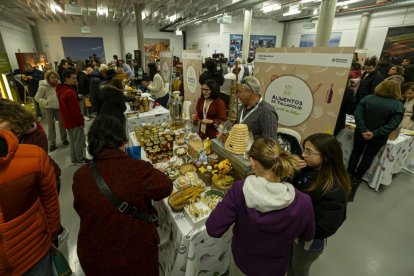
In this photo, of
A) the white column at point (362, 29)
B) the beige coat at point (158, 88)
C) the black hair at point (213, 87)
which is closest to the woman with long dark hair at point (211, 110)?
the black hair at point (213, 87)

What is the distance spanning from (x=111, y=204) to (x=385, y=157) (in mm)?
3786

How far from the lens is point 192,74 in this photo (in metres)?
4.64

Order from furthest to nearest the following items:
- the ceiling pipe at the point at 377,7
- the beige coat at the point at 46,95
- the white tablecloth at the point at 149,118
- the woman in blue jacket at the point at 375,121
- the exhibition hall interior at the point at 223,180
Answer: the ceiling pipe at the point at 377,7 → the beige coat at the point at 46,95 → the white tablecloth at the point at 149,118 → the woman in blue jacket at the point at 375,121 → the exhibition hall interior at the point at 223,180

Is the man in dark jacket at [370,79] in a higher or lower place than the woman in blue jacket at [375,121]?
higher

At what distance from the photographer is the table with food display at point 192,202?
4.96ft

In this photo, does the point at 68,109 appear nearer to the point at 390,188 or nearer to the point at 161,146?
the point at 161,146

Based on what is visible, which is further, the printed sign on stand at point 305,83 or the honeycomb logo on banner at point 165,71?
the honeycomb logo on banner at point 165,71

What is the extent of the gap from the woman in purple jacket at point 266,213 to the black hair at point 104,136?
696 millimetres

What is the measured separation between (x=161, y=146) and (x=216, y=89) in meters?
1.19

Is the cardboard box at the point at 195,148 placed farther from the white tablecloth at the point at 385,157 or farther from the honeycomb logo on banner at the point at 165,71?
the honeycomb logo on banner at the point at 165,71

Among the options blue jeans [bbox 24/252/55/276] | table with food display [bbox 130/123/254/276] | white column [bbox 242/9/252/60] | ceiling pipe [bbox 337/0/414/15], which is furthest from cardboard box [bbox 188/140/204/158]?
white column [bbox 242/9/252/60]

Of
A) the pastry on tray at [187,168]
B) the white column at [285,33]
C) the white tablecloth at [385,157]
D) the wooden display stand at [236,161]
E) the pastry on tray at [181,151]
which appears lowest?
the white tablecloth at [385,157]

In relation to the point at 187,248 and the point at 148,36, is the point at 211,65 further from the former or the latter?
the point at 148,36

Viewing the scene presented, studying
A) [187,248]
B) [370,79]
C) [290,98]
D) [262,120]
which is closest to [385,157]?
[370,79]
